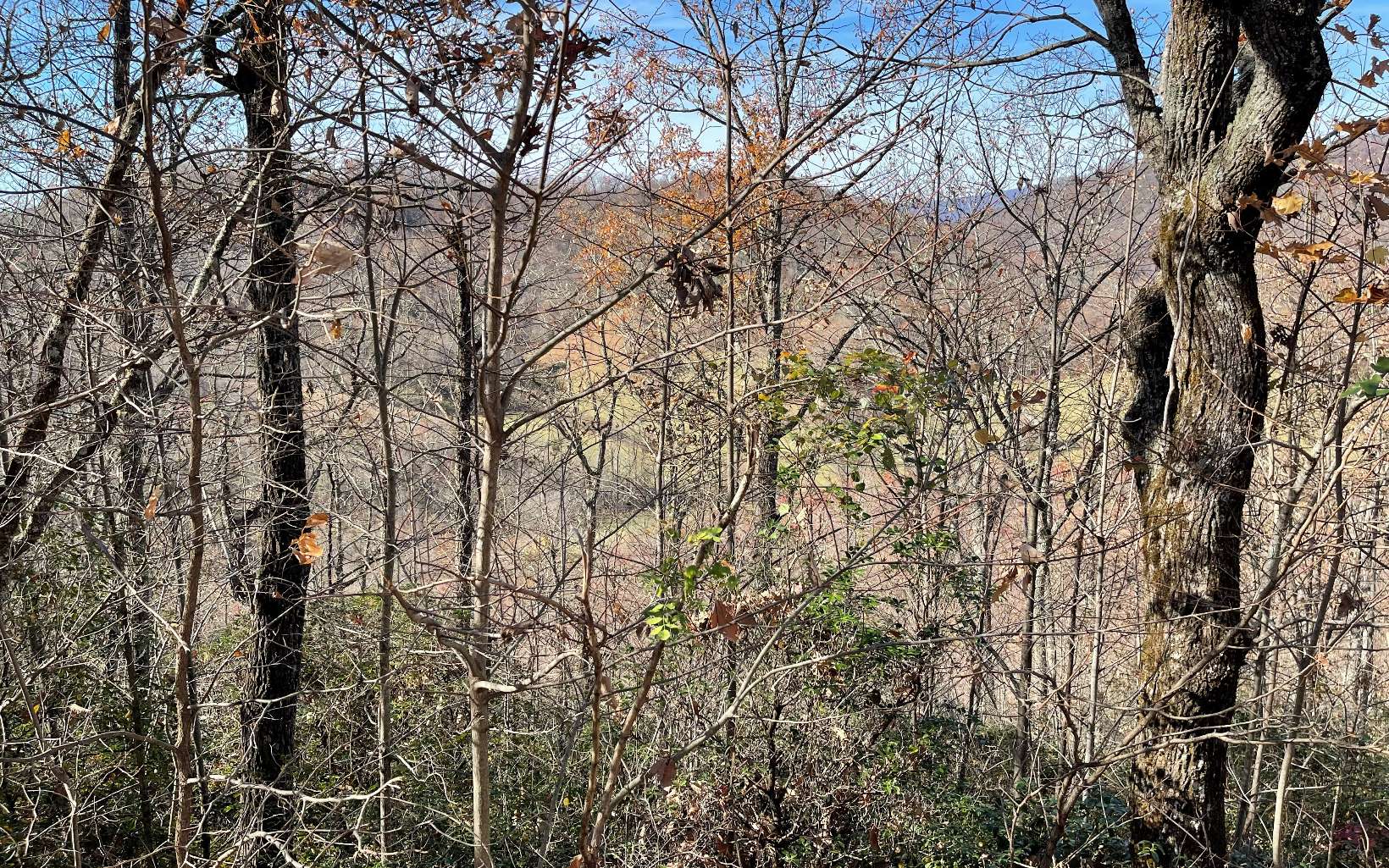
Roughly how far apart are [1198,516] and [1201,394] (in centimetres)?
67

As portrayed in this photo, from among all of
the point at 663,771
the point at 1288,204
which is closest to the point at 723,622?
the point at 663,771

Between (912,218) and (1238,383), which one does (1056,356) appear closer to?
(912,218)

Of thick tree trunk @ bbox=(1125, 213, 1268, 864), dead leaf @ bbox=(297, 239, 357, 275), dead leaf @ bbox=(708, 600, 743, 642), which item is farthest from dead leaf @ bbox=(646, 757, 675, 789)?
thick tree trunk @ bbox=(1125, 213, 1268, 864)

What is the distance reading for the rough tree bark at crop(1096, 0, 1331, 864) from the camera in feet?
15.8

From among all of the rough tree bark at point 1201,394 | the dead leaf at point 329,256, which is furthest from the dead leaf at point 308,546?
the rough tree bark at point 1201,394

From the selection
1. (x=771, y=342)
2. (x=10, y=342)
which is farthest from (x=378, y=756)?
(x=771, y=342)

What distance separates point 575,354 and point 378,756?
856 cm

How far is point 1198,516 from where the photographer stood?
5.05 metres

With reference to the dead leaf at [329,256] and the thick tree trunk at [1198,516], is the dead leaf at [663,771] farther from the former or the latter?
the thick tree trunk at [1198,516]

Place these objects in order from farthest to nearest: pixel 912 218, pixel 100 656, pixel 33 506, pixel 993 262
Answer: pixel 993 262
pixel 912 218
pixel 100 656
pixel 33 506

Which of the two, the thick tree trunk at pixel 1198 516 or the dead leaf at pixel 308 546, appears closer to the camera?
the dead leaf at pixel 308 546

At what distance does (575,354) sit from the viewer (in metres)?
14.0

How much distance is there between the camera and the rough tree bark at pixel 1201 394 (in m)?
4.80

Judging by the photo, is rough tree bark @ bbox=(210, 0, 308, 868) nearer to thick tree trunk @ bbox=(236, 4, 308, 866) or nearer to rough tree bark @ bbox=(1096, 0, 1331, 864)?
thick tree trunk @ bbox=(236, 4, 308, 866)
